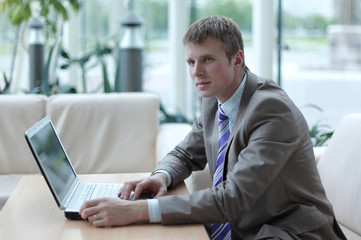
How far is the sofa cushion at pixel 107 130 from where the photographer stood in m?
3.37

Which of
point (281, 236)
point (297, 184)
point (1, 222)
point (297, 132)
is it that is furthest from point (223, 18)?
point (1, 222)

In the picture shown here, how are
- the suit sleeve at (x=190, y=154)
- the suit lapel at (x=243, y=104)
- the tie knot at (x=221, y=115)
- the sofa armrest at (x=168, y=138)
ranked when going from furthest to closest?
the sofa armrest at (x=168, y=138), the suit sleeve at (x=190, y=154), the tie knot at (x=221, y=115), the suit lapel at (x=243, y=104)

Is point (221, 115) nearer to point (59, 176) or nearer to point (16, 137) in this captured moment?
point (59, 176)

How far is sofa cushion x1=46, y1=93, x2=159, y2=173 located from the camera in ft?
11.1

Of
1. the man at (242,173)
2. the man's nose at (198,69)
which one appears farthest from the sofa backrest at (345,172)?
the man's nose at (198,69)

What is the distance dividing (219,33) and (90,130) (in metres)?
1.78

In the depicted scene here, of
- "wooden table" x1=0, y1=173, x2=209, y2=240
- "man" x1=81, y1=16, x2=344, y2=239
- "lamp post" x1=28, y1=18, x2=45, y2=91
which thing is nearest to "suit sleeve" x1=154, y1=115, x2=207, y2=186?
"man" x1=81, y1=16, x2=344, y2=239

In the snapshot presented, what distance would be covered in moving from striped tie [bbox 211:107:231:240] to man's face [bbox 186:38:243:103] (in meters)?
0.14

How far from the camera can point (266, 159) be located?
5.31 feet

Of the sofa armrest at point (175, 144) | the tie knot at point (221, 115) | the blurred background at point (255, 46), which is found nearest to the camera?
the tie knot at point (221, 115)

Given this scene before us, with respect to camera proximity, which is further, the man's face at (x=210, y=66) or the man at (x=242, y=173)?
the man's face at (x=210, y=66)

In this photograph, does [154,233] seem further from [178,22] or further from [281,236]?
[178,22]

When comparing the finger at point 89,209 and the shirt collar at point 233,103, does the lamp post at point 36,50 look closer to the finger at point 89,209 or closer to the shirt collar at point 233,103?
the shirt collar at point 233,103

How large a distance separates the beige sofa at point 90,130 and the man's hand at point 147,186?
4.67 feet
